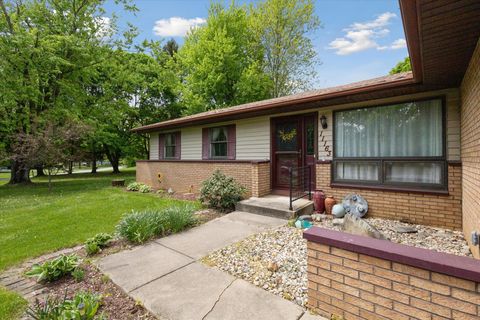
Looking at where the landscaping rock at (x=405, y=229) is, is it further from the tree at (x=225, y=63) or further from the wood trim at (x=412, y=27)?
the tree at (x=225, y=63)

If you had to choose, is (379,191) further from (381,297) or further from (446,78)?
(381,297)

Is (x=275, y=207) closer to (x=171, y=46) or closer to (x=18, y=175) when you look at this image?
(x=18, y=175)

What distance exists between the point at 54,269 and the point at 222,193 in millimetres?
3762

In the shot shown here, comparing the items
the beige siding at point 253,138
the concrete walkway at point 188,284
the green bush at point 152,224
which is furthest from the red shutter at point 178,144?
the concrete walkway at point 188,284

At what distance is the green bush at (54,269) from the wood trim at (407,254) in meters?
3.12

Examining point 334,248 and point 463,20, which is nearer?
point 334,248

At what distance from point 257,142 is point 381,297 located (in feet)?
19.4

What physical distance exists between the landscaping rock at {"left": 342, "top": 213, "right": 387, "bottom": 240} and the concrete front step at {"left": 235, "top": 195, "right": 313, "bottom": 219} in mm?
1412

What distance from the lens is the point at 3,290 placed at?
2812mm

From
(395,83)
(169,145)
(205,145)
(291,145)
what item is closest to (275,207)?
(291,145)

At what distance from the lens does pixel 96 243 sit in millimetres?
3885

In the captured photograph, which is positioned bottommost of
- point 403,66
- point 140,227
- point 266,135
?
point 140,227

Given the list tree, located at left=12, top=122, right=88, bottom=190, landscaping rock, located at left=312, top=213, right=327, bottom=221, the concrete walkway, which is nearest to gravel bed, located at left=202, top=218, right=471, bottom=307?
the concrete walkway

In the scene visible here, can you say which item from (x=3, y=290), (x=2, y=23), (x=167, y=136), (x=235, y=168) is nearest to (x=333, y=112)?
(x=235, y=168)
